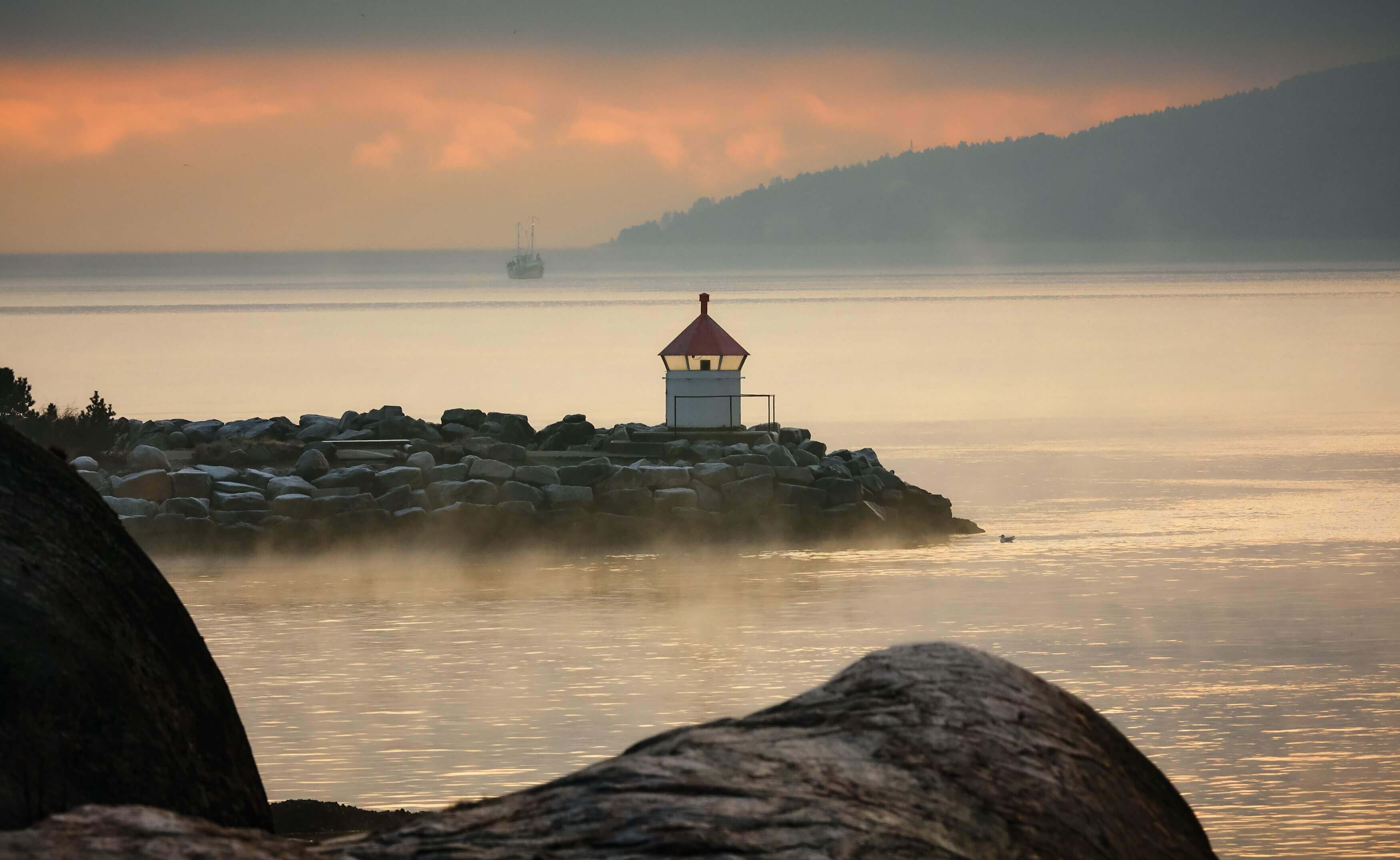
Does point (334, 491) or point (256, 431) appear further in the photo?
point (256, 431)

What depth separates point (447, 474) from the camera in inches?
1011

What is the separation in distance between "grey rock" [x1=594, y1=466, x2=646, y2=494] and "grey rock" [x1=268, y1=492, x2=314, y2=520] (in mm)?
3857

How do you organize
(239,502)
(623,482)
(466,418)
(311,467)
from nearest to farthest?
(239,502)
(623,482)
(311,467)
(466,418)

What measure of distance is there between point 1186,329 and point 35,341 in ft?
214

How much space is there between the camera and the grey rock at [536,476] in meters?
25.5

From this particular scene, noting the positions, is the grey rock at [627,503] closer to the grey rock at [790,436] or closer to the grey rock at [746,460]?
the grey rock at [746,460]

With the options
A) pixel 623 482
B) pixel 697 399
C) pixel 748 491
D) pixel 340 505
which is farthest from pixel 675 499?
pixel 697 399

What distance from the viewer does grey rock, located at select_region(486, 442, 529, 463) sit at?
2675 centimetres

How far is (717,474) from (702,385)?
392 cm

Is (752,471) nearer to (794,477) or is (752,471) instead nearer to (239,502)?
(794,477)

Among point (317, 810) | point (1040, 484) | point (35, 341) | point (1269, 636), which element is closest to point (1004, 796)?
point (317, 810)

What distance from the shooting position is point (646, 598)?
19969 mm

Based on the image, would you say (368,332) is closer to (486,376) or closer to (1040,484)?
(486,376)

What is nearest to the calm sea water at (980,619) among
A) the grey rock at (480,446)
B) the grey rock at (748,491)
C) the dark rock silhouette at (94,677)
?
the grey rock at (748,491)
